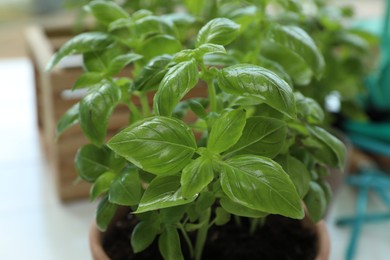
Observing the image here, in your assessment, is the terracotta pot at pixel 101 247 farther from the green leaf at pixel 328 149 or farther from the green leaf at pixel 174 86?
the green leaf at pixel 174 86

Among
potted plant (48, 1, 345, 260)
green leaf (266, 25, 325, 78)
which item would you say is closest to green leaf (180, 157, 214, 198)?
potted plant (48, 1, 345, 260)

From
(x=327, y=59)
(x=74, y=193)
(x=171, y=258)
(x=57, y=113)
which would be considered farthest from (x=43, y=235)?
(x=327, y=59)

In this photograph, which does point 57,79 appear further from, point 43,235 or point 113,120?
point 43,235

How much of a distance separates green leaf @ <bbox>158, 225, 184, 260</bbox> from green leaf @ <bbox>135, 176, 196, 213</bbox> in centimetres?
7

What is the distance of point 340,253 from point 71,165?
52 centimetres

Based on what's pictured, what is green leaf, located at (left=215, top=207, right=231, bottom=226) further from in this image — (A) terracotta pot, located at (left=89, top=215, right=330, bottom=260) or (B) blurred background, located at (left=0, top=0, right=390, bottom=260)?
(B) blurred background, located at (left=0, top=0, right=390, bottom=260)

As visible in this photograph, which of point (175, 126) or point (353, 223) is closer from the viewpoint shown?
point (175, 126)

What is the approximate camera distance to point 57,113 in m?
1.07

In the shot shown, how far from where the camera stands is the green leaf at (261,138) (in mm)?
609

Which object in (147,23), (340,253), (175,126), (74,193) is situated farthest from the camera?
(74,193)

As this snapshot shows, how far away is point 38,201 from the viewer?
3.73 ft

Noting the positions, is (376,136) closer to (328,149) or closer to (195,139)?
(328,149)

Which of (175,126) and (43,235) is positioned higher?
(175,126)

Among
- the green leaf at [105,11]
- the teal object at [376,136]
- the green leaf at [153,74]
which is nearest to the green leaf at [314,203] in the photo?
the green leaf at [153,74]
